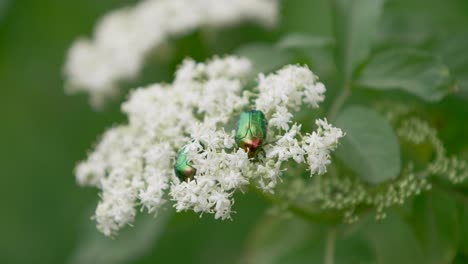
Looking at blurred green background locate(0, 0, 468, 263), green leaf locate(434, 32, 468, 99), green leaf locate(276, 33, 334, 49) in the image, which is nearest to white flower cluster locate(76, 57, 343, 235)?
green leaf locate(276, 33, 334, 49)

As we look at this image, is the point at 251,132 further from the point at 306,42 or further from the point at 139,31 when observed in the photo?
the point at 139,31

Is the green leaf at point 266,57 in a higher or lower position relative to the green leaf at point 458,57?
higher

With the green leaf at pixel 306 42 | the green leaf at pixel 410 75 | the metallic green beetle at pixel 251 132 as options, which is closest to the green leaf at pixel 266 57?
the green leaf at pixel 306 42

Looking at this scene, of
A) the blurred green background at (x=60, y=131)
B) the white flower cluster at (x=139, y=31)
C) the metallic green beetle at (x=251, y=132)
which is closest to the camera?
the metallic green beetle at (x=251, y=132)

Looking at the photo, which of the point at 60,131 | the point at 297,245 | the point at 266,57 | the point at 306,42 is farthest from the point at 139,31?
the point at 60,131

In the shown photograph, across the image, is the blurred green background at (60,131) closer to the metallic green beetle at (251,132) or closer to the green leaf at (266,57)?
→ the green leaf at (266,57)

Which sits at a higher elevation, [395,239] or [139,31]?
[139,31]

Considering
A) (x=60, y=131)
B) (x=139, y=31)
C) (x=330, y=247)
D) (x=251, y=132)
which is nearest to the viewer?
(x=251, y=132)

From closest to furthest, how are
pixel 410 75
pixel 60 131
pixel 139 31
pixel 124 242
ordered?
pixel 410 75, pixel 124 242, pixel 139 31, pixel 60 131
